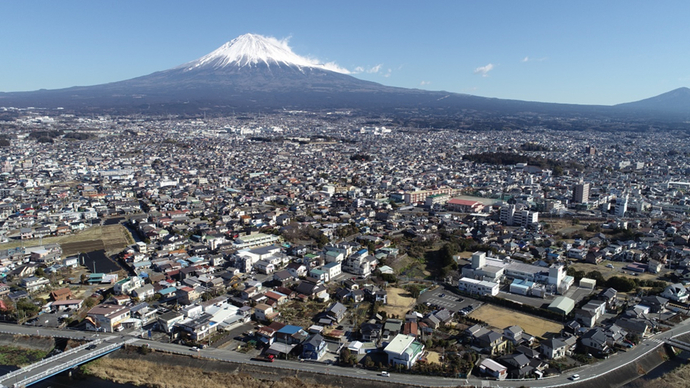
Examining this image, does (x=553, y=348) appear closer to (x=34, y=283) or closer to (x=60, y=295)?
(x=60, y=295)

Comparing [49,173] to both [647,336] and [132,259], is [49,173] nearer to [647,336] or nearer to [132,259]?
[132,259]

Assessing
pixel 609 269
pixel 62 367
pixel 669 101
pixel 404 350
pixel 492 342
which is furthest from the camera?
pixel 669 101

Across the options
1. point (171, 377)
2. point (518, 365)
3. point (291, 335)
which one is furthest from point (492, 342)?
point (171, 377)

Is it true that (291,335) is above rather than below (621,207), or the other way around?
below

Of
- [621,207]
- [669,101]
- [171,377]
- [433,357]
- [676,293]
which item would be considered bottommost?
[171,377]

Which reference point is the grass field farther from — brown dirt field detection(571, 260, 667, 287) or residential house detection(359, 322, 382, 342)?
brown dirt field detection(571, 260, 667, 287)

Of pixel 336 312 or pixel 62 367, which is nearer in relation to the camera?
pixel 62 367

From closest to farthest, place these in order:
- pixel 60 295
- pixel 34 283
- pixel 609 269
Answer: pixel 60 295 → pixel 34 283 → pixel 609 269
